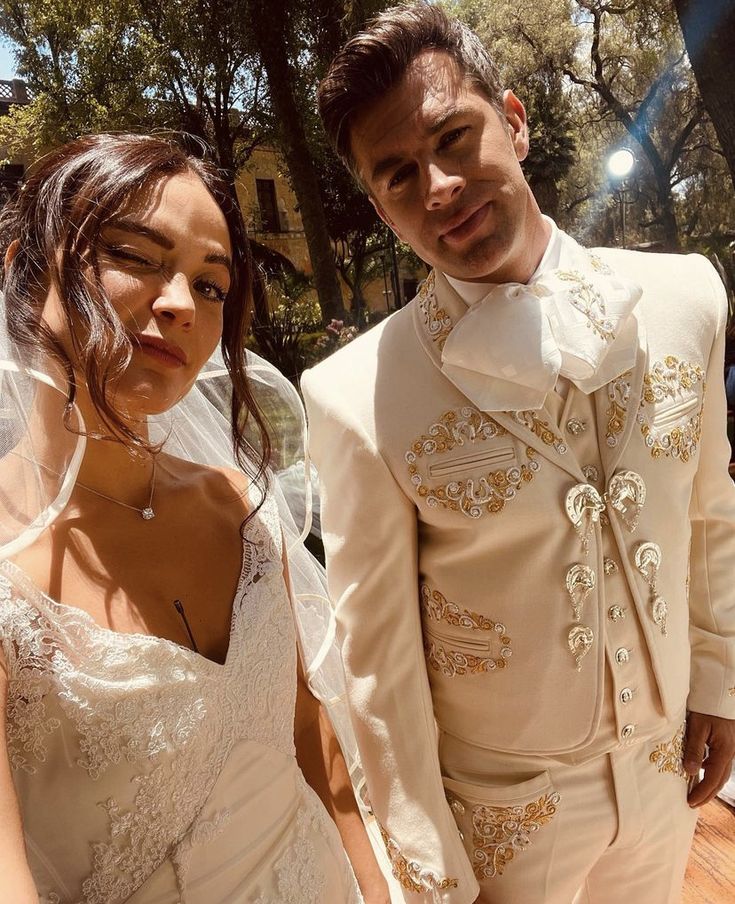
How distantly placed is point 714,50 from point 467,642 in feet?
13.9

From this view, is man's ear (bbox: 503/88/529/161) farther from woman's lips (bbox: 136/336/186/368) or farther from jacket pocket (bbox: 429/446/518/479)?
woman's lips (bbox: 136/336/186/368)

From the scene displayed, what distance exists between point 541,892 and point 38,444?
1.11m

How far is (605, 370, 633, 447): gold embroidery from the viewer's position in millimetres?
1189

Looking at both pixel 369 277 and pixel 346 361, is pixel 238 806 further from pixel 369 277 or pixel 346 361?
pixel 369 277

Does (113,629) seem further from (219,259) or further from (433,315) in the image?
(433,315)

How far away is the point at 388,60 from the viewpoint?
48.8 inches

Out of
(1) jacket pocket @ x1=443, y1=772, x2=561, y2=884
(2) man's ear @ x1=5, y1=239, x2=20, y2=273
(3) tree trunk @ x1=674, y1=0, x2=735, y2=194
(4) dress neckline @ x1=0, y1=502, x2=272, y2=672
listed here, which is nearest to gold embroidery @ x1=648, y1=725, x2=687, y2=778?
(1) jacket pocket @ x1=443, y1=772, x2=561, y2=884

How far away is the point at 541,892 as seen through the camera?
48.1 inches

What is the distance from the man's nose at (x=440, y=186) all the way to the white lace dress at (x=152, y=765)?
0.74 m

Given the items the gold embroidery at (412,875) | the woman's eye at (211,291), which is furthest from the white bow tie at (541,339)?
the gold embroidery at (412,875)

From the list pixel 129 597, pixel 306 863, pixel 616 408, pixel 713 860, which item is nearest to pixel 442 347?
pixel 616 408

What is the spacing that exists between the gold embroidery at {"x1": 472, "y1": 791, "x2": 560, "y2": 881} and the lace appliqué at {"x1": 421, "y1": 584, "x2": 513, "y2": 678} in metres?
0.23

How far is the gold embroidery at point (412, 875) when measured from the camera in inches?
45.7

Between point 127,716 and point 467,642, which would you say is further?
point 467,642
